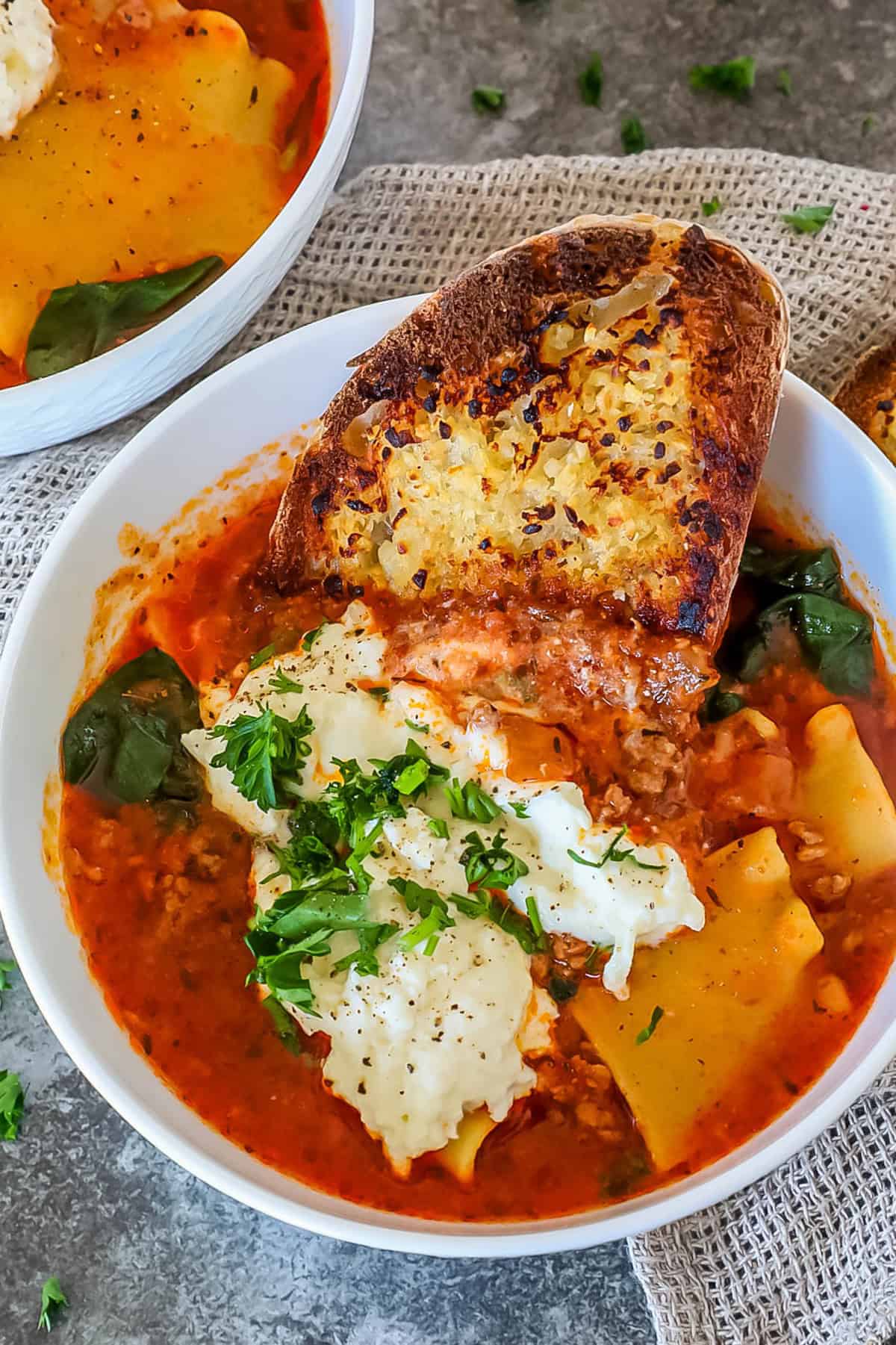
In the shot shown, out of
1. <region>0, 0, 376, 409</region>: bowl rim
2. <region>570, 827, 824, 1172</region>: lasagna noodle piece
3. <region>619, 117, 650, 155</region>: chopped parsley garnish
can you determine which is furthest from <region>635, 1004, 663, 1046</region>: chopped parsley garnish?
<region>619, 117, 650, 155</region>: chopped parsley garnish

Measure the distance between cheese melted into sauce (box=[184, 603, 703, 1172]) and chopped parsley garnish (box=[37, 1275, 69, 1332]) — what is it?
3.42ft

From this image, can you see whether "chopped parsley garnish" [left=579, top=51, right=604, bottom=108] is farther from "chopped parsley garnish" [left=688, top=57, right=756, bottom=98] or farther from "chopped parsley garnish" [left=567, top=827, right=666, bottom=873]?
"chopped parsley garnish" [left=567, top=827, right=666, bottom=873]

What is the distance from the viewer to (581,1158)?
2.80 m

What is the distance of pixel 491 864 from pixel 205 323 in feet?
4.42

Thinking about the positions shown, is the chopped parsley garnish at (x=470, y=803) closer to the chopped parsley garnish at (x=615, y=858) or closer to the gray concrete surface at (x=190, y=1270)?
the chopped parsley garnish at (x=615, y=858)

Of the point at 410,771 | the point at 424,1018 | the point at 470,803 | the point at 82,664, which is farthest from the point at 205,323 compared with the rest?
the point at 424,1018

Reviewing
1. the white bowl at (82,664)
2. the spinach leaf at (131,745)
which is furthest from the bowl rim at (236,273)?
the spinach leaf at (131,745)

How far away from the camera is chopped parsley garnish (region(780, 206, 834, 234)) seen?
368 cm

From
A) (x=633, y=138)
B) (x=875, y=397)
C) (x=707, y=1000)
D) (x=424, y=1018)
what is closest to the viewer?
(x=424, y=1018)

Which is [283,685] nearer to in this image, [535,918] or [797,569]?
[535,918]

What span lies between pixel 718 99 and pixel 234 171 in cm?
172

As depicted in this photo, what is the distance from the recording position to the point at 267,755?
9.18 feet

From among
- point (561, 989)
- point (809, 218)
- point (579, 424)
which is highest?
point (809, 218)

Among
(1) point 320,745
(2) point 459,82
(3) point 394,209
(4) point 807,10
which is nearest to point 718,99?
(4) point 807,10
